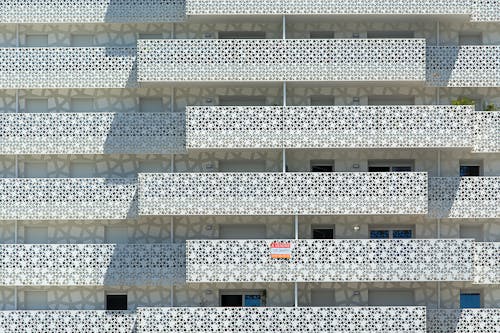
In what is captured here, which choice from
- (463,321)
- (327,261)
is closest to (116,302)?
(327,261)

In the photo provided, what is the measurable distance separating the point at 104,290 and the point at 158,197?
4797 millimetres

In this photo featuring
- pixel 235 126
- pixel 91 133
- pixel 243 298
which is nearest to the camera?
pixel 235 126

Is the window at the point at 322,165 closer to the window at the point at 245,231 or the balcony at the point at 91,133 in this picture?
the window at the point at 245,231

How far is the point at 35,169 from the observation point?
6003 cm

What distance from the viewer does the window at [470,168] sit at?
5981cm

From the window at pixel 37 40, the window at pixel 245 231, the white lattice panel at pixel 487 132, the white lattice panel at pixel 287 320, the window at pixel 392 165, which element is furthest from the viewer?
the window at pixel 37 40

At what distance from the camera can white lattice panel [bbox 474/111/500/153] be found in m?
58.4

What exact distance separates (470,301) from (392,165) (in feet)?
20.2

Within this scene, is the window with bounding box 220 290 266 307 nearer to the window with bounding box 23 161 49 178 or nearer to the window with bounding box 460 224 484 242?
the window with bounding box 460 224 484 242

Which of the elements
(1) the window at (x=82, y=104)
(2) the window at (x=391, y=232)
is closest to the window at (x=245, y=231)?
(2) the window at (x=391, y=232)

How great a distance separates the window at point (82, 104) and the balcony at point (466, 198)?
14.0m

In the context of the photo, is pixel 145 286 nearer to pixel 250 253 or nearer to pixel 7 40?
pixel 250 253

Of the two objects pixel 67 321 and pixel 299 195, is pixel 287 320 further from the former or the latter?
pixel 67 321

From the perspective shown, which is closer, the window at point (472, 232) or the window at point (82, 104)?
the window at point (472, 232)
